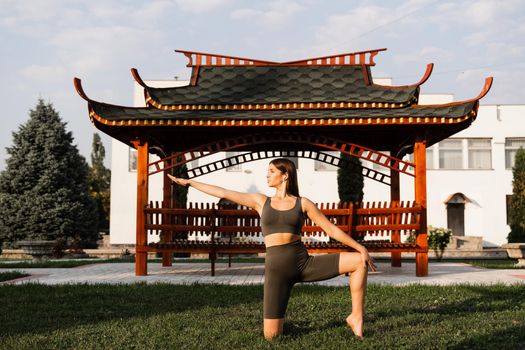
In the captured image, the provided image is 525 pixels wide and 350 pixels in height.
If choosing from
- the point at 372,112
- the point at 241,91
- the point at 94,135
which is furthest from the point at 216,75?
the point at 94,135

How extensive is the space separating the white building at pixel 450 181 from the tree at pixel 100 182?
7.85 m

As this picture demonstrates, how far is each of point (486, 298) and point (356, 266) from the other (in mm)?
3908

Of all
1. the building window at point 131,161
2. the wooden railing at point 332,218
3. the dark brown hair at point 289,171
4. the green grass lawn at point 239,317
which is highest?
the building window at point 131,161

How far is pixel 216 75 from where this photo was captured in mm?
14875

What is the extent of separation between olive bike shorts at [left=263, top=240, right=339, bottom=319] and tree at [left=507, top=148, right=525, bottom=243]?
23.3 metres

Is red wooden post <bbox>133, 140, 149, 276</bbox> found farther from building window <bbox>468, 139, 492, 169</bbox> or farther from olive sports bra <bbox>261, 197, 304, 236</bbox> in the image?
building window <bbox>468, 139, 492, 169</bbox>

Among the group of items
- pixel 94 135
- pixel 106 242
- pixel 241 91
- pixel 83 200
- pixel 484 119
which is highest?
pixel 94 135

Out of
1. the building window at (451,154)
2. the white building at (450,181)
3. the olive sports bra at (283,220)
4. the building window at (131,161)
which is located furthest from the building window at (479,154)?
the olive sports bra at (283,220)

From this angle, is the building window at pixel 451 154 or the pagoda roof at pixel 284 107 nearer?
the pagoda roof at pixel 284 107

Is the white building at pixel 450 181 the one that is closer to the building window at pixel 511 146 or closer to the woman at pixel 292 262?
the building window at pixel 511 146

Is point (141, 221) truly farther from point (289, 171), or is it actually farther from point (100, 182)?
point (100, 182)

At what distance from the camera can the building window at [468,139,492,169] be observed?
104 feet

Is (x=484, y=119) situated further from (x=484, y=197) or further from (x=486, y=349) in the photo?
(x=486, y=349)

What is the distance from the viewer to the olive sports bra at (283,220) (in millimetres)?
5332
